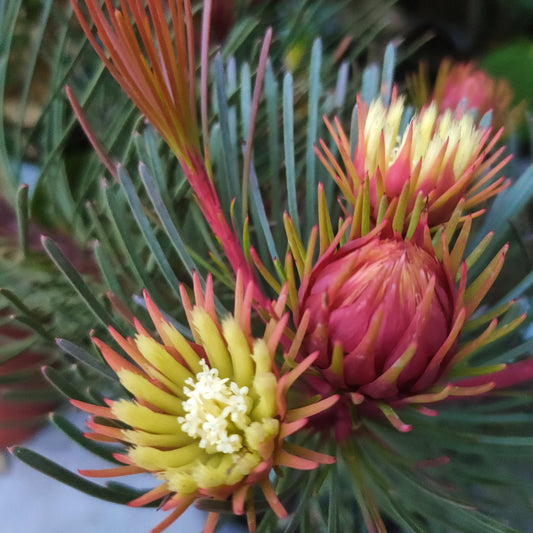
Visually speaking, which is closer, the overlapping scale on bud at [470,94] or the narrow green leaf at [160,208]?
the narrow green leaf at [160,208]

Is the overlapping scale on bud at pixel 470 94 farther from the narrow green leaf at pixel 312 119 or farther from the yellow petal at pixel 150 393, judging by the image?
the yellow petal at pixel 150 393

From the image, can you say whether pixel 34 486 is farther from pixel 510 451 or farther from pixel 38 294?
pixel 510 451

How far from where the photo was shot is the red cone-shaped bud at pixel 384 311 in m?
0.14

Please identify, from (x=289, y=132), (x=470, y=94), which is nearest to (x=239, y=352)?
(x=289, y=132)

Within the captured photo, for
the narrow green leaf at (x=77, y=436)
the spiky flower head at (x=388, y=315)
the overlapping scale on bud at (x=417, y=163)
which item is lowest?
the narrow green leaf at (x=77, y=436)

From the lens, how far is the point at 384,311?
0.44 ft

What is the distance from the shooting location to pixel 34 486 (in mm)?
326

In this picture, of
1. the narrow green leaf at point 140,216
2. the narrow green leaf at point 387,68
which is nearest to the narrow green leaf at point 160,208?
the narrow green leaf at point 140,216

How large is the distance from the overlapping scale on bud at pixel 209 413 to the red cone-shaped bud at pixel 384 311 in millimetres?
20

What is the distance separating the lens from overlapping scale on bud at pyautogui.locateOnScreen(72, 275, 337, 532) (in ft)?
0.39

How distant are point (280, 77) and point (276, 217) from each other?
0.59 feet

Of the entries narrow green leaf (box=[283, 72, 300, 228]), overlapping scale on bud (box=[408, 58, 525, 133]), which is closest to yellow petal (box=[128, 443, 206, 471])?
narrow green leaf (box=[283, 72, 300, 228])

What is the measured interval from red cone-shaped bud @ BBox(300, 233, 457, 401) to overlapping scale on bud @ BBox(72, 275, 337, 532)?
0.02m

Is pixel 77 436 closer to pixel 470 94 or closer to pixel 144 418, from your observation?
pixel 144 418
